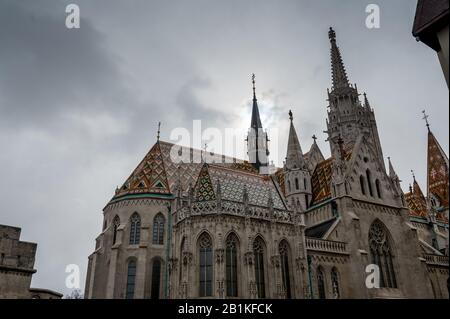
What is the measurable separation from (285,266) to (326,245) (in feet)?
15.0

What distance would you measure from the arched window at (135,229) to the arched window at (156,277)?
2413mm

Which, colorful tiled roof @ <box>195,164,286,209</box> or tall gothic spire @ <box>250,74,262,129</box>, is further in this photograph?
tall gothic spire @ <box>250,74,262,129</box>

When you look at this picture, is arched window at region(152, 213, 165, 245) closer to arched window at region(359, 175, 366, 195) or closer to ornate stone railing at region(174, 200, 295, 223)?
ornate stone railing at region(174, 200, 295, 223)

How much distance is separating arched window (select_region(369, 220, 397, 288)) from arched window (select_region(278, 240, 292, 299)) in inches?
356

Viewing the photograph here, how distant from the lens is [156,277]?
1203 inches

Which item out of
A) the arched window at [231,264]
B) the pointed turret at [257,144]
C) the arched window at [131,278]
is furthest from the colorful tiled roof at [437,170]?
the arched window at [131,278]

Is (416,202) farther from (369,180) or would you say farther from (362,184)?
(362,184)

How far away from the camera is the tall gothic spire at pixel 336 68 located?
5212 centimetres

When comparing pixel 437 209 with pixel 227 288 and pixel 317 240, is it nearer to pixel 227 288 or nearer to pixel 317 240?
pixel 317 240

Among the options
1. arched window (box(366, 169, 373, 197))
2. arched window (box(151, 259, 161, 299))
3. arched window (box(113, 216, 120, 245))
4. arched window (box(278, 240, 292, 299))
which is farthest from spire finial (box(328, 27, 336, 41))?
arched window (box(151, 259, 161, 299))

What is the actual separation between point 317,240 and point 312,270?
2.64 metres

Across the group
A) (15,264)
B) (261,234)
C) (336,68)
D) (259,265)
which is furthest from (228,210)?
(336,68)

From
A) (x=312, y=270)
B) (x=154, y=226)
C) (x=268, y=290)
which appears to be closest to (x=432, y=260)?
(x=312, y=270)

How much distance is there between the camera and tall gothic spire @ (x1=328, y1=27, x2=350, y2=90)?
171 feet
